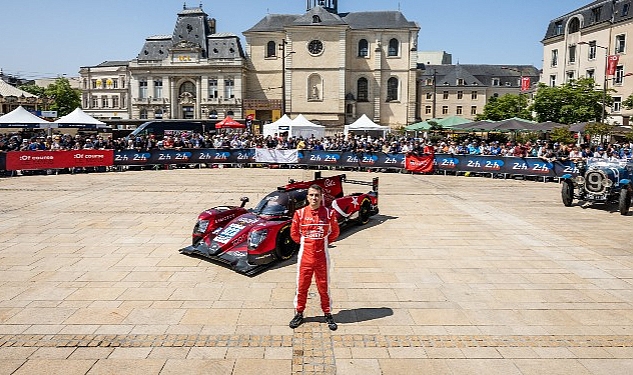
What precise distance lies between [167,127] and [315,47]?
25391mm

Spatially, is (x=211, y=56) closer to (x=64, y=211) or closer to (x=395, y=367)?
(x=64, y=211)

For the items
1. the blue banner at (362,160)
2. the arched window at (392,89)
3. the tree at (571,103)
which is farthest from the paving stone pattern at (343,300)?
the arched window at (392,89)

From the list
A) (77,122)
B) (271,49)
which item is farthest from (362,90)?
(77,122)

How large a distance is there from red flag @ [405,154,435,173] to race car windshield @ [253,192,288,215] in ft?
59.1

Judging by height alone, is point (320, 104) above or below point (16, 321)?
above

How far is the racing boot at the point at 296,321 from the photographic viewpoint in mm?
6520

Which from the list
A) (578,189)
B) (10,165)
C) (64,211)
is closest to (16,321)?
(64,211)

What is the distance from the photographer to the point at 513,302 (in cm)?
754

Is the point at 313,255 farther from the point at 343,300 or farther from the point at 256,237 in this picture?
the point at 256,237

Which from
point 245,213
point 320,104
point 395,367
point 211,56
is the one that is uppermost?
point 211,56

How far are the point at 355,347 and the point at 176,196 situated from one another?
1294 cm

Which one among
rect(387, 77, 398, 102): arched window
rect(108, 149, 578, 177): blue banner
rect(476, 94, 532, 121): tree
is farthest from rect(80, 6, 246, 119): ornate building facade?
rect(108, 149, 578, 177): blue banner

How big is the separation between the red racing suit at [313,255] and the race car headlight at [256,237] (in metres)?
2.54

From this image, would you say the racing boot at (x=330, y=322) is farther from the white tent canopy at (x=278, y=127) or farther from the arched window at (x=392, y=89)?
the arched window at (x=392, y=89)
